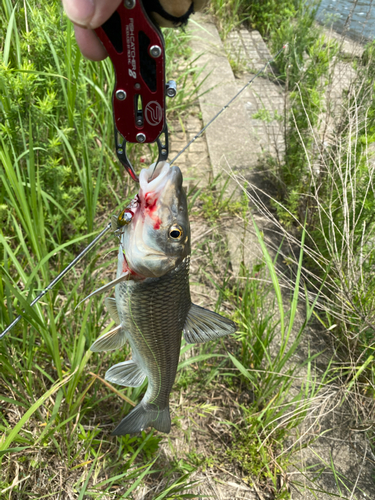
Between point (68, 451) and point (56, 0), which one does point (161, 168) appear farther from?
point (56, 0)

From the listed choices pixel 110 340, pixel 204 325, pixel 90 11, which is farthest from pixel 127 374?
pixel 90 11

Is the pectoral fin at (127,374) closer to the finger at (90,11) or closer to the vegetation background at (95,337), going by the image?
the vegetation background at (95,337)

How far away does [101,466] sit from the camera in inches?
83.2

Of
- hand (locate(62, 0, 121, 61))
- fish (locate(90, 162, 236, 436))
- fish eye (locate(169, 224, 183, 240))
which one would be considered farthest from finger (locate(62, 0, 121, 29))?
fish eye (locate(169, 224, 183, 240))

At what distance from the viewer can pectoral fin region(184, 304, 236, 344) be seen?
1571mm

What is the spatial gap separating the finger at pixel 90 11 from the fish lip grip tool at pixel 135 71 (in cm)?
7

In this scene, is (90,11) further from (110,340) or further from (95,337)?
(95,337)

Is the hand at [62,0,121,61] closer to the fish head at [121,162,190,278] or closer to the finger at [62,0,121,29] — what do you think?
the finger at [62,0,121,29]

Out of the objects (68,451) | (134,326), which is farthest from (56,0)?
(68,451)

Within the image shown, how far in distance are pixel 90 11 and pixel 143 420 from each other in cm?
162

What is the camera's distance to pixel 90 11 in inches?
45.0

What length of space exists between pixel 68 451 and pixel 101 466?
0.90ft

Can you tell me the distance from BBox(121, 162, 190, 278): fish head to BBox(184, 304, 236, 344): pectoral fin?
28 cm

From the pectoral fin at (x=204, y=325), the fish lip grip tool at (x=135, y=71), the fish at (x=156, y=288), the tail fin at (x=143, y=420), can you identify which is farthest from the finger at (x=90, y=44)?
the tail fin at (x=143, y=420)
